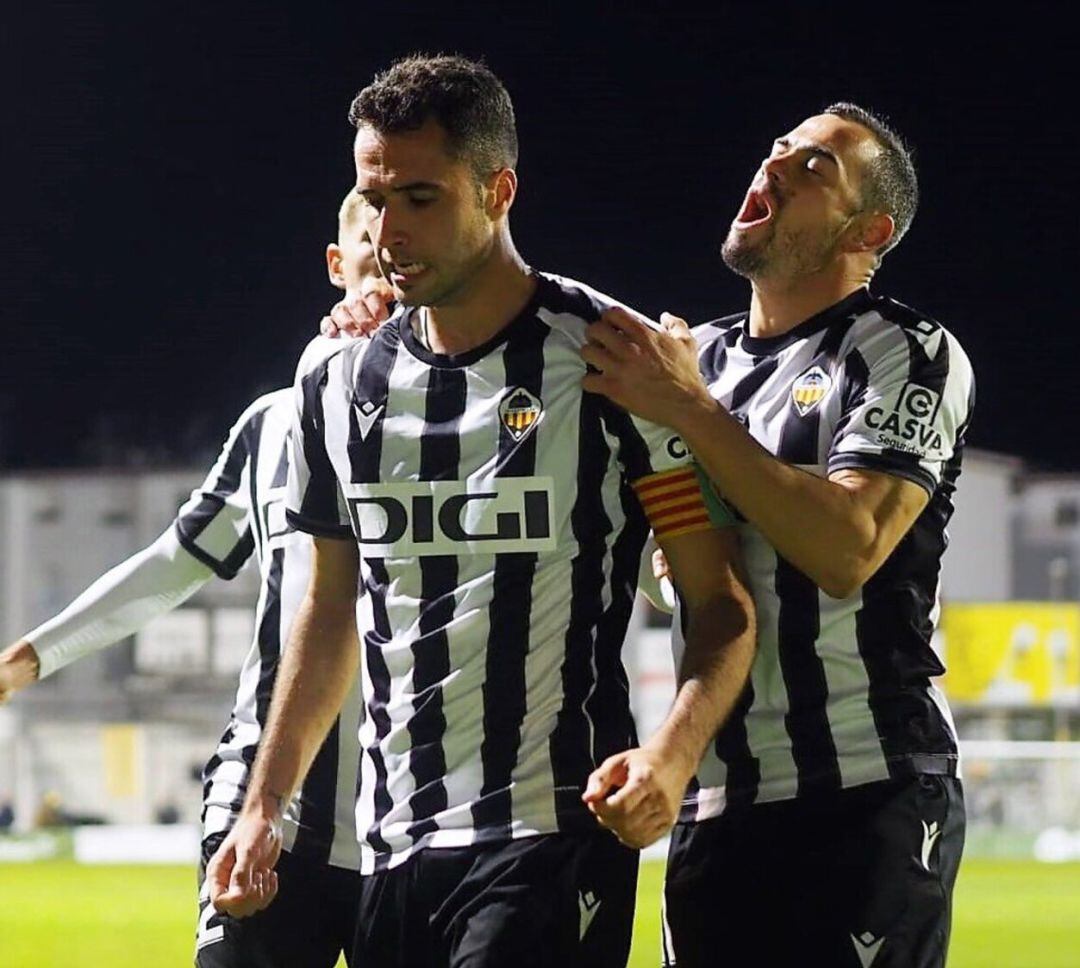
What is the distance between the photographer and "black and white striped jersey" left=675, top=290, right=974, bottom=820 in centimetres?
291

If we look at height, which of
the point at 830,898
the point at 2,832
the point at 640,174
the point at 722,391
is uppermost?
the point at 640,174

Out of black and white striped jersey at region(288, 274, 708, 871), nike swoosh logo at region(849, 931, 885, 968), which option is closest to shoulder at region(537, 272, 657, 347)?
black and white striped jersey at region(288, 274, 708, 871)

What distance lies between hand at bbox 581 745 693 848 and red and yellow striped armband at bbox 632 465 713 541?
1.18ft

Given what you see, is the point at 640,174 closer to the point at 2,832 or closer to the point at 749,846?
the point at 2,832

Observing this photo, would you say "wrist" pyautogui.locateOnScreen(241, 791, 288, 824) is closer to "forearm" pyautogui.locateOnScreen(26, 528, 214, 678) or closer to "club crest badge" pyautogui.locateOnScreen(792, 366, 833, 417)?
"club crest badge" pyautogui.locateOnScreen(792, 366, 833, 417)

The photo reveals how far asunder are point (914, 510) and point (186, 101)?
105ft

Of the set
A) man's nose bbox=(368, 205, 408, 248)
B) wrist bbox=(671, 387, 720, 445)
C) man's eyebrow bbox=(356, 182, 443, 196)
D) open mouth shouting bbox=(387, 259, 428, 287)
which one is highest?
man's eyebrow bbox=(356, 182, 443, 196)

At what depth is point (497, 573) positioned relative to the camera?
2.59m

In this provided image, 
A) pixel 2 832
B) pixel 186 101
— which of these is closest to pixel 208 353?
pixel 186 101

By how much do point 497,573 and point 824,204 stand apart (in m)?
0.90

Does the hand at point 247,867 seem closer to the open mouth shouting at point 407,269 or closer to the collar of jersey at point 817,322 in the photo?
the open mouth shouting at point 407,269

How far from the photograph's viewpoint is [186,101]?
33.7 metres

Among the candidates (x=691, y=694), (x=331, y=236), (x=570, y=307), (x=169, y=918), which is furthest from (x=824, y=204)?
(x=331, y=236)

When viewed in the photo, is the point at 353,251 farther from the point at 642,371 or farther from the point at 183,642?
the point at 183,642
